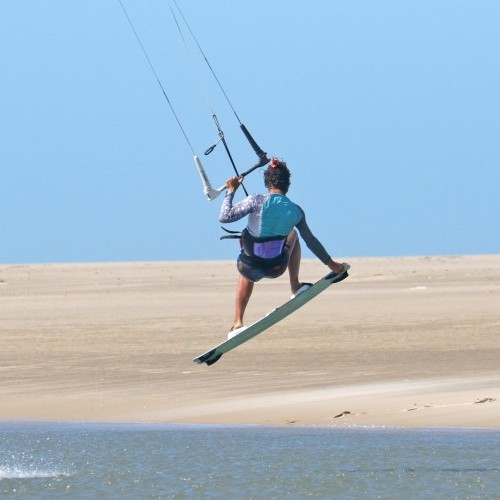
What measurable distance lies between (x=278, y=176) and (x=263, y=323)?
4.69 feet

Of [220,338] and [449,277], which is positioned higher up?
[220,338]

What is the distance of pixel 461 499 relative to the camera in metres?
11.3

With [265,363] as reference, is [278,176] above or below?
above

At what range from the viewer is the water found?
11992 mm

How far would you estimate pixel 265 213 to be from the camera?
42.1 ft

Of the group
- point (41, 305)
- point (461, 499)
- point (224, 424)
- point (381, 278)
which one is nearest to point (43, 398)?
point (224, 424)

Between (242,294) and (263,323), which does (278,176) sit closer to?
(242,294)

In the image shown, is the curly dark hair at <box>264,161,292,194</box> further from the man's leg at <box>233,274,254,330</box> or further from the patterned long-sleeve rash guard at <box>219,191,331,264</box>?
the man's leg at <box>233,274,254,330</box>

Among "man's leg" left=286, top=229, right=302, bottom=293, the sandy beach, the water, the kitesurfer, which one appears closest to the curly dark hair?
the kitesurfer

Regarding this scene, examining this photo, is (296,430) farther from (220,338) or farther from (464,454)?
(220,338)

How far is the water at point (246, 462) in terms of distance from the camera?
39.3 ft

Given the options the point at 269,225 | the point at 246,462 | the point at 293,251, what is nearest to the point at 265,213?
the point at 269,225

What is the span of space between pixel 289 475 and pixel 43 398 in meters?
5.88

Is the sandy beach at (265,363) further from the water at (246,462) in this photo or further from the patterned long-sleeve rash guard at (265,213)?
the patterned long-sleeve rash guard at (265,213)
